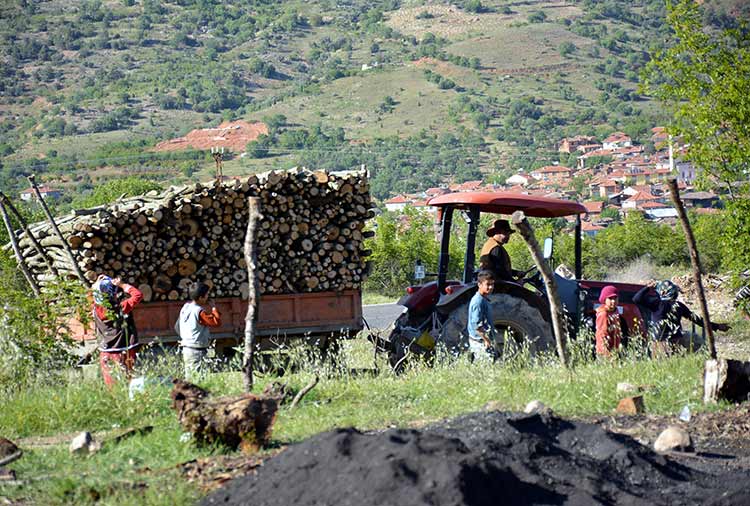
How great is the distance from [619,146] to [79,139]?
5409 centimetres

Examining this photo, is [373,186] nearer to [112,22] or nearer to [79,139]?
[79,139]

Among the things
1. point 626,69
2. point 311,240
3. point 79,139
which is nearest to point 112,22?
point 79,139

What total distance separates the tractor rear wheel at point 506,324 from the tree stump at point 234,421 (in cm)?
446

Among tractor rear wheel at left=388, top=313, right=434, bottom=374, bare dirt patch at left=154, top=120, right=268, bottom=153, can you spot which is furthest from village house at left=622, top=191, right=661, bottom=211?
tractor rear wheel at left=388, top=313, right=434, bottom=374

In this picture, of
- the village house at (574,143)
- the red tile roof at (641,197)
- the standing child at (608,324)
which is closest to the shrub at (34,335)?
the standing child at (608,324)

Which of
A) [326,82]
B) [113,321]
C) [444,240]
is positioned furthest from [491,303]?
[326,82]

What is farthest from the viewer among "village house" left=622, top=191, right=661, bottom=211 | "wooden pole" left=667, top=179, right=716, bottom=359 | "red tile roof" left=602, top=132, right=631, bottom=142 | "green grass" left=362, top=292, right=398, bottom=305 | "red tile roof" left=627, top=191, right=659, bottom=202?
"red tile roof" left=602, top=132, right=631, bottom=142

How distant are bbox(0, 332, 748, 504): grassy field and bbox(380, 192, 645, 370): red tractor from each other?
2.42ft

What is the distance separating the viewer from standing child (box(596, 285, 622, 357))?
10469mm

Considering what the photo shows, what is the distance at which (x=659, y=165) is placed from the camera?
323 ft

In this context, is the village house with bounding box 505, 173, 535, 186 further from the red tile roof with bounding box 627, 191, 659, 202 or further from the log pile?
the log pile

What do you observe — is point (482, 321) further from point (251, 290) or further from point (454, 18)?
point (454, 18)

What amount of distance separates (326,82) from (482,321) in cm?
11270

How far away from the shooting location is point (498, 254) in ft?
35.6
